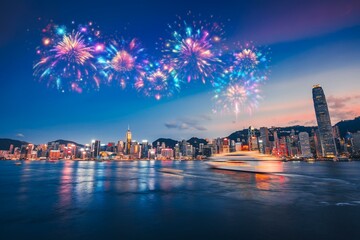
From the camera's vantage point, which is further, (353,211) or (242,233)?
(353,211)

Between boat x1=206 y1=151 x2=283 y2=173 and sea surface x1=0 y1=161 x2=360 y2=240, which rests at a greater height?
boat x1=206 y1=151 x2=283 y2=173

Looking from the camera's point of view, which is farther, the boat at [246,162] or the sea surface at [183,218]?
the boat at [246,162]

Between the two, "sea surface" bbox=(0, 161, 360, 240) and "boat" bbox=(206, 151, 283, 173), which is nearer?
"sea surface" bbox=(0, 161, 360, 240)

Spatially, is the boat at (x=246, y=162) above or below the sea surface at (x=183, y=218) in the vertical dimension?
above

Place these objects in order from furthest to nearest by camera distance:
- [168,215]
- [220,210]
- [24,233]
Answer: [220,210] < [168,215] < [24,233]

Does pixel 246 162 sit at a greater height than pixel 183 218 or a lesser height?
greater

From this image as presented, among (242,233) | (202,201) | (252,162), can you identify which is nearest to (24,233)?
(242,233)

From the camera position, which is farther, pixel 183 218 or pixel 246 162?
pixel 246 162

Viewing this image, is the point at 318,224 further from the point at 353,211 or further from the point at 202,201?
the point at 202,201
